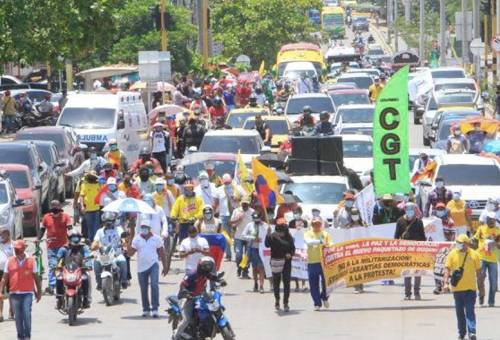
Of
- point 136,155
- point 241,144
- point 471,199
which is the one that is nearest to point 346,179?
point 471,199

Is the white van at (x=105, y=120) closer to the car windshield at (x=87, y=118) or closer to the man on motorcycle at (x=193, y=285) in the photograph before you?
the car windshield at (x=87, y=118)

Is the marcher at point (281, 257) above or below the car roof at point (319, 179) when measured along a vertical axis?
below

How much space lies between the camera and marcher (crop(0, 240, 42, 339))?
70.8 ft

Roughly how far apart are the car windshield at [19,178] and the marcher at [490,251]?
11.5 m

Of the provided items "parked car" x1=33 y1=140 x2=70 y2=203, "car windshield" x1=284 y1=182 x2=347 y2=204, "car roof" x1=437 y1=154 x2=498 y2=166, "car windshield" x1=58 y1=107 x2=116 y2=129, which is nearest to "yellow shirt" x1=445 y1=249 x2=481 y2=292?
"car windshield" x1=284 y1=182 x2=347 y2=204

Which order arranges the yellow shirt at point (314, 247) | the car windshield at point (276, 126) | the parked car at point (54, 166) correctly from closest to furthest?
the yellow shirt at point (314, 247) < the parked car at point (54, 166) < the car windshield at point (276, 126)

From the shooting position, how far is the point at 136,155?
44.5 m

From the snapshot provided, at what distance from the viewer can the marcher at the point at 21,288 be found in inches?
850

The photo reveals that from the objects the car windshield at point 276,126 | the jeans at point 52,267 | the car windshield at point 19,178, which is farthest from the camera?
the car windshield at point 276,126

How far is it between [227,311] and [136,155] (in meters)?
19.9

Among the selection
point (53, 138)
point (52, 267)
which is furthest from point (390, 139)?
point (53, 138)

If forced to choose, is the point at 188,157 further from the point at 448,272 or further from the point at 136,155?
the point at 448,272

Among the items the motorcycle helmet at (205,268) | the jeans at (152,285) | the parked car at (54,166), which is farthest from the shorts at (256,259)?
the parked car at (54,166)

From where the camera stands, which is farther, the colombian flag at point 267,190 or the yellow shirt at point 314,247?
the colombian flag at point 267,190
